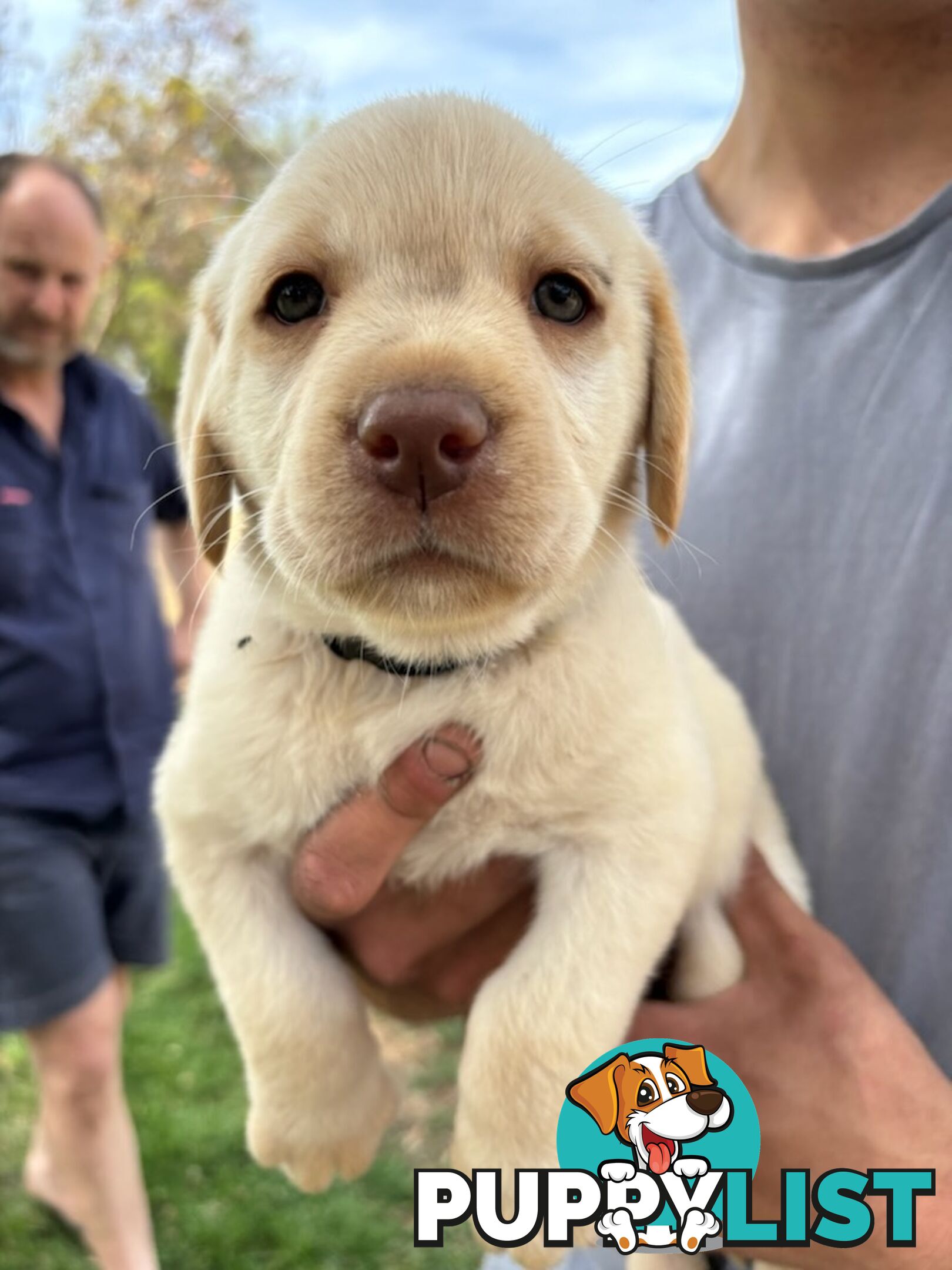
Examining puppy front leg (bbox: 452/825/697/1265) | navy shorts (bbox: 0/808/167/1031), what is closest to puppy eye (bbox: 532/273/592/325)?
puppy front leg (bbox: 452/825/697/1265)

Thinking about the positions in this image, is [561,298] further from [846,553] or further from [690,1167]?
[690,1167]

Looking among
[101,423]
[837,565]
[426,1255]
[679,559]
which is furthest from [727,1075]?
[101,423]

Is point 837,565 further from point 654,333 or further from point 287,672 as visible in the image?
point 287,672

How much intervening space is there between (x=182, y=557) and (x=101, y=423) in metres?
0.78

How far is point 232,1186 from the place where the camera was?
3969 mm

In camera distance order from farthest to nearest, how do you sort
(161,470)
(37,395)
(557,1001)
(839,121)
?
1. (161,470)
2. (37,395)
3. (839,121)
4. (557,1001)

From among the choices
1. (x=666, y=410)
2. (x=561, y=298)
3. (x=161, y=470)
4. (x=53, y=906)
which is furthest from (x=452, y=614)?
(x=161, y=470)

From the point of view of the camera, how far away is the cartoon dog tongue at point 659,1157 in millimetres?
1414

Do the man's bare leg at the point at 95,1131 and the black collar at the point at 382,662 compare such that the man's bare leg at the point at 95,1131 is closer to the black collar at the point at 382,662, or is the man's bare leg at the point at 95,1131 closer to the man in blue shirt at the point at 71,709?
the man in blue shirt at the point at 71,709

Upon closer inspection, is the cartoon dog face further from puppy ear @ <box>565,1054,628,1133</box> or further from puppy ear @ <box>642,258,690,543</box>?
puppy ear @ <box>642,258,690,543</box>

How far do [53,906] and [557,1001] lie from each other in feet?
7.64

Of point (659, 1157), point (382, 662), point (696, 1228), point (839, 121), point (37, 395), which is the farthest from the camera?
point (37, 395)

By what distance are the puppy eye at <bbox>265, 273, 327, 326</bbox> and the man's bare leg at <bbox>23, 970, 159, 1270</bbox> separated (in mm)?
2781

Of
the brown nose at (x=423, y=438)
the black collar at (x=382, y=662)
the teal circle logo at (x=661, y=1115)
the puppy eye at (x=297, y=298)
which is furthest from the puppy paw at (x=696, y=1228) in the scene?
the puppy eye at (x=297, y=298)
